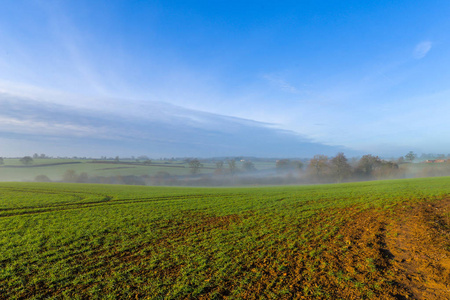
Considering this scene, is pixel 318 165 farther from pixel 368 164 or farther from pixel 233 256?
pixel 233 256

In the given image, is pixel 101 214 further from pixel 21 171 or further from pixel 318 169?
pixel 21 171

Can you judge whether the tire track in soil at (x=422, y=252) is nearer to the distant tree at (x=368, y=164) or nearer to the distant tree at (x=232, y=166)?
the distant tree at (x=368, y=164)

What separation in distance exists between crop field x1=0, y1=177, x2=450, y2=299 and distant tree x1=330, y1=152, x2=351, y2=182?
73.2m

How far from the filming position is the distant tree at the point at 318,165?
8512 centimetres

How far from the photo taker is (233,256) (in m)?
8.13

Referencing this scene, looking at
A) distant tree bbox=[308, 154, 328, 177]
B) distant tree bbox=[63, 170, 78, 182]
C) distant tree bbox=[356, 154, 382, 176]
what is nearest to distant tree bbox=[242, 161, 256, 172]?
distant tree bbox=[308, 154, 328, 177]

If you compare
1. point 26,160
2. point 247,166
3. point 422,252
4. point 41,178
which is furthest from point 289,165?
point 26,160

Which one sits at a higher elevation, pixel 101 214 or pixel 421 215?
pixel 421 215

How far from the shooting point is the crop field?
6059mm

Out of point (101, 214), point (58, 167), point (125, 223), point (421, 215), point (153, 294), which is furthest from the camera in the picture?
point (58, 167)

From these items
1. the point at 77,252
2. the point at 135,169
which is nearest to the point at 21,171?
the point at 135,169

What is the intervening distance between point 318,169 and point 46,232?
8983 cm

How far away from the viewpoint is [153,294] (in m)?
5.95

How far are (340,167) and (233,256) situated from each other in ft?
282
